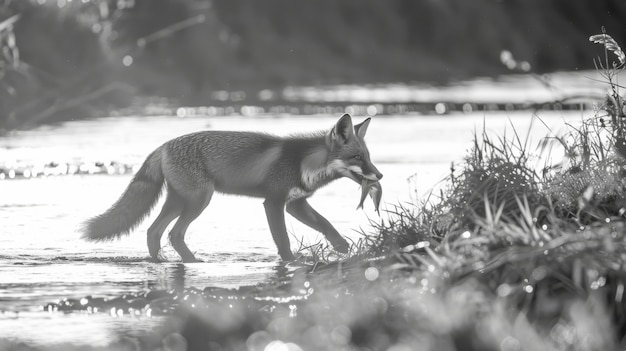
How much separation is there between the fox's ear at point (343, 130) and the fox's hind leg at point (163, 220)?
3.99ft

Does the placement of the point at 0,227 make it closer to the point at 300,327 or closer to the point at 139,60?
the point at 300,327

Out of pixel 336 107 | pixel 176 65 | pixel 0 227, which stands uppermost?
pixel 176 65

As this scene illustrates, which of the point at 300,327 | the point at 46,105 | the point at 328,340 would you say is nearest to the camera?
the point at 328,340

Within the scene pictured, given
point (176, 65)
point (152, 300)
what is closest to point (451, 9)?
point (176, 65)

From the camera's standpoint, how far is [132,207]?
898 centimetres

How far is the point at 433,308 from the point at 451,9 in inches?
1066

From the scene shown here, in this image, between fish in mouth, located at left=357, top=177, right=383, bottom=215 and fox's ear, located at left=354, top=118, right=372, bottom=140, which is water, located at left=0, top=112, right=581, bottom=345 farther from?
fox's ear, located at left=354, top=118, right=372, bottom=140

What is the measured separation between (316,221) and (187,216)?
947mm

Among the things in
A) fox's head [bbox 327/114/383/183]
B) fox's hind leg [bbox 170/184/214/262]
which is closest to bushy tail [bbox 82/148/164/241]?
fox's hind leg [bbox 170/184/214/262]

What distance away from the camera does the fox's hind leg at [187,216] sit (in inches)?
344

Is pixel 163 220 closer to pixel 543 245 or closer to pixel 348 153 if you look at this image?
pixel 348 153

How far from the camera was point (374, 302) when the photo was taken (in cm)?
632

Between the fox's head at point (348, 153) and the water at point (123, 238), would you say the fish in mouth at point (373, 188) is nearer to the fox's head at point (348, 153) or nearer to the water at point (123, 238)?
the fox's head at point (348, 153)

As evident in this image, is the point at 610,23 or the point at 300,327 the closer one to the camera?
the point at 300,327
